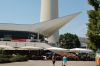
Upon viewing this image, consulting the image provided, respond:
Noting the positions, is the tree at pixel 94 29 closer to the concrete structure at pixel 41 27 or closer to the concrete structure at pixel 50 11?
the concrete structure at pixel 41 27

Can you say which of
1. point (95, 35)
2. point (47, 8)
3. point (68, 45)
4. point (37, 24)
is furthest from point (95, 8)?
point (47, 8)

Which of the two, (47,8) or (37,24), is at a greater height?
(47,8)

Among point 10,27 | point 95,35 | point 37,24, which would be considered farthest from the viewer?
point 10,27

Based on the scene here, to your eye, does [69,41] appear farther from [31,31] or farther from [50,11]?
[31,31]

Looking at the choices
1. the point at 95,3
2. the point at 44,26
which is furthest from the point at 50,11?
the point at 95,3

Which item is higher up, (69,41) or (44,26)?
(44,26)

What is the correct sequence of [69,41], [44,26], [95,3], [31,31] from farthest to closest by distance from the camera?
[69,41] → [31,31] → [44,26] → [95,3]

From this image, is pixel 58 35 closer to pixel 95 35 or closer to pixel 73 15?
pixel 73 15

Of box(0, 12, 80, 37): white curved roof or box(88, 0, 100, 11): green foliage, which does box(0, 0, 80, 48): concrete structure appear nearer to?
box(0, 12, 80, 37): white curved roof

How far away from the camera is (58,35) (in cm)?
13225

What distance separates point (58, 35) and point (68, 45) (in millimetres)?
16628

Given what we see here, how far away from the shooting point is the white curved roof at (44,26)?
7900 centimetres

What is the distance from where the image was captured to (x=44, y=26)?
82.3 metres

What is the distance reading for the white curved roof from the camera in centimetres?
7900
